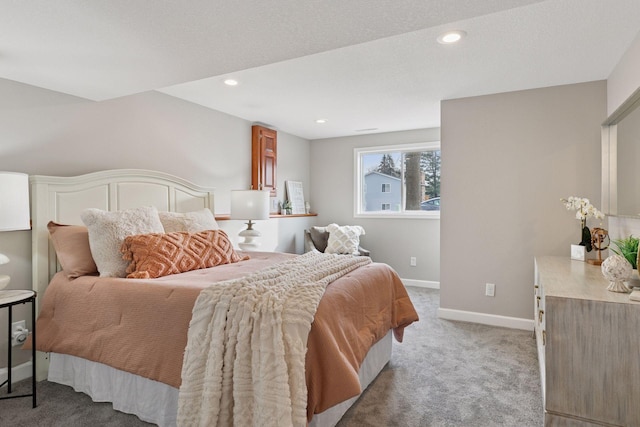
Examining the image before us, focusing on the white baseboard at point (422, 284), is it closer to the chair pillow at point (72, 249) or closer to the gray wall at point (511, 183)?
Answer: the gray wall at point (511, 183)

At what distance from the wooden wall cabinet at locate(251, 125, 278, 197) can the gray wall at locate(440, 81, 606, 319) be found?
2.23 m

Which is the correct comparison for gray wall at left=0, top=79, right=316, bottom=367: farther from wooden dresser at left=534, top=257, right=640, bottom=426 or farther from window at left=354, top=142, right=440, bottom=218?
wooden dresser at left=534, top=257, right=640, bottom=426

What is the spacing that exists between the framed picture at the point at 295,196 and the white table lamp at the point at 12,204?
11.6ft

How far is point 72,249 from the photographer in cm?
236

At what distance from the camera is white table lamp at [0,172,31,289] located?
6.41ft

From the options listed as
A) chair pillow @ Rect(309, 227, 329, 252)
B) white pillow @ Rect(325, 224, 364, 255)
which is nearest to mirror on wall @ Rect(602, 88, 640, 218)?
white pillow @ Rect(325, 224, 364, 255)

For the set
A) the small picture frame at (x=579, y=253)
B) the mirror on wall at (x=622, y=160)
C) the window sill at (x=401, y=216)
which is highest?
the mirror on wall at (x=622, y=160)

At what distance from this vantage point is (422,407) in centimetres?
212

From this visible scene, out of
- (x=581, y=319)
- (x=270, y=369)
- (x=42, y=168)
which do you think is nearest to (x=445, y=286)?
(x=581, y=319)

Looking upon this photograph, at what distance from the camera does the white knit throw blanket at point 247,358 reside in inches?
57.6

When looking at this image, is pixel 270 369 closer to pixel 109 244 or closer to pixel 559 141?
pixel 109 244

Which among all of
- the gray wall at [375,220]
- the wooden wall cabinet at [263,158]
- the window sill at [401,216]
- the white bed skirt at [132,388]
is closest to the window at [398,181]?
the window sill at [401,216]

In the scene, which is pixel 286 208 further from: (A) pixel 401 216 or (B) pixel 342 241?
(A) pixel 401 216

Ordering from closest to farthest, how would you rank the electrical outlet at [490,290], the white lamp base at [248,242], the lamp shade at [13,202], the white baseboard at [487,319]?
the lamp shade at [13,202] < the white baseboard at [487,319] < the electrical outlet at [490,290] < the white lamp base at [248,242]
